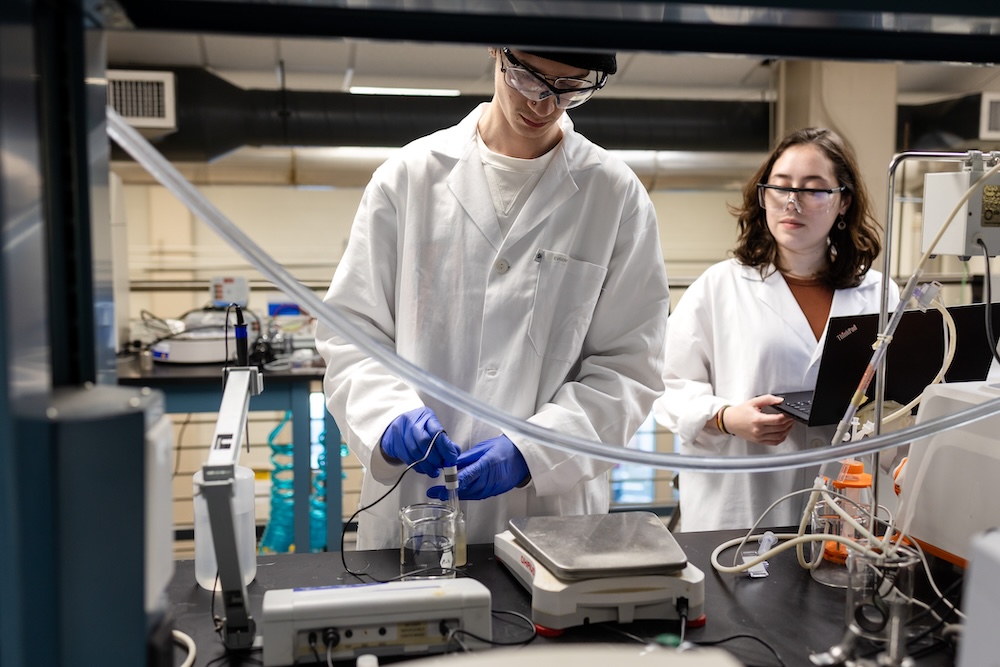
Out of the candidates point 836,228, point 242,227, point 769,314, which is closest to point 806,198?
point 836,228

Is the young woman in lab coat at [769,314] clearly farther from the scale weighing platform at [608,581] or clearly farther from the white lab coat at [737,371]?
the scale weighing platform at [608,581]

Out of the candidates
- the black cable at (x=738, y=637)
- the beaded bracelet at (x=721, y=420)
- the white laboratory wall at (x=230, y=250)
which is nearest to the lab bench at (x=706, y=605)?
the black cable at (x=738, y=637)

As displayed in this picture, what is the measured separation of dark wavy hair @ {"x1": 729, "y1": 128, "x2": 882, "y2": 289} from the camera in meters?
2.08

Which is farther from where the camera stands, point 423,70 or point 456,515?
point 423,70

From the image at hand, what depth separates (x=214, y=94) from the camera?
400cm

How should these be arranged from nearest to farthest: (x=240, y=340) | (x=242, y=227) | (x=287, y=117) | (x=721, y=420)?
(x=240, y=340)
(x=721, y=420)
(x=287, y=117)
(x=242, y=227)

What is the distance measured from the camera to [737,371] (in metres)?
2.06

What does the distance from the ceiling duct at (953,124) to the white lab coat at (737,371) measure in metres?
2.85

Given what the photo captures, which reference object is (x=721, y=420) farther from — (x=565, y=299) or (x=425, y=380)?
(x=425, y=380)

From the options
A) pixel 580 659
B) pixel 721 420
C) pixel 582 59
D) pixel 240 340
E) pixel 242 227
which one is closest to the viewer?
pixel 580 659

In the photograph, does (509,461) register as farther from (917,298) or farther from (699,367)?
(699,367)

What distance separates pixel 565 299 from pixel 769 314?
0.73 m

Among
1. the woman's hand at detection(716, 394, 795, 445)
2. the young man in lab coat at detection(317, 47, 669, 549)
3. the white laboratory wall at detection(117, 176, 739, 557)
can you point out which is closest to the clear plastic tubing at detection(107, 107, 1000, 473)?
the young man in lab coat at detection(317, 47, 669, 549)

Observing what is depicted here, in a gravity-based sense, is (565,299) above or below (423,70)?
below
